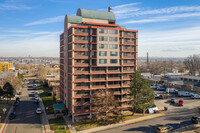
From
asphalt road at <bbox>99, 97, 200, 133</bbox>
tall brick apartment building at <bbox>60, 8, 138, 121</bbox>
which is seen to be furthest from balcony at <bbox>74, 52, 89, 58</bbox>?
asphalt road at <bbox>99, 97, 200, 133</bbox>

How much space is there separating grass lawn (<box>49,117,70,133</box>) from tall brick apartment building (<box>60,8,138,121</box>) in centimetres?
384

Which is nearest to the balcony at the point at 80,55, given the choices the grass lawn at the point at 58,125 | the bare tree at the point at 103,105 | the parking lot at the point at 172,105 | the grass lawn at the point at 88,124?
the bare tree at the point at 103,105

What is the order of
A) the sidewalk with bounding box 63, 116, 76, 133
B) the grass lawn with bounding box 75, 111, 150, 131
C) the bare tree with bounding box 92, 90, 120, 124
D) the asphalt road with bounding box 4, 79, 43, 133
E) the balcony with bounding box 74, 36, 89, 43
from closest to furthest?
A: the sidewalk with bounding box 63, 116, 76, 133 < the asphalt road with bounding box 4, 79, 43, 133 < the grass lawn with bounding box 75, 111, 150, 131 < the bare tree with bounding box 92, 90, 120, 124 < the balcony with bounding box 74, 36, 89, 43

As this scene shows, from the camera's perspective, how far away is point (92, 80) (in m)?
44.7

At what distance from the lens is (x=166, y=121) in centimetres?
4250

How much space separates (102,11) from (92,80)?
2359 centimetres

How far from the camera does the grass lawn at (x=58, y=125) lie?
38.1 m

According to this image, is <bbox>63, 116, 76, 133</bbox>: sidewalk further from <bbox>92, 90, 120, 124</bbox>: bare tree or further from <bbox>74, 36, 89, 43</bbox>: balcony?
<bbox>74, 36, 89, 43</bbox>: balcony

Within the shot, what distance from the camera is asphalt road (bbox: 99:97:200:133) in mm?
38188

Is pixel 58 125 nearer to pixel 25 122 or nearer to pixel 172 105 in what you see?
pixel 25 122

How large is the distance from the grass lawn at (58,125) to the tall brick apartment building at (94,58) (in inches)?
151

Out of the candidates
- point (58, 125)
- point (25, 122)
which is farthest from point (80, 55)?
point (25, 122)

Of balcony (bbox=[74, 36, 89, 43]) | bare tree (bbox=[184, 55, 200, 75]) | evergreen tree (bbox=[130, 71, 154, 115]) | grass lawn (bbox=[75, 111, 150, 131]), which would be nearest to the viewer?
Result: grass lawn (bbox=[75, 111, 150, 131])

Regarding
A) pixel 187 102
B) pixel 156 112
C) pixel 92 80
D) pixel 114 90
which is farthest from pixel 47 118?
pixel 187 102
